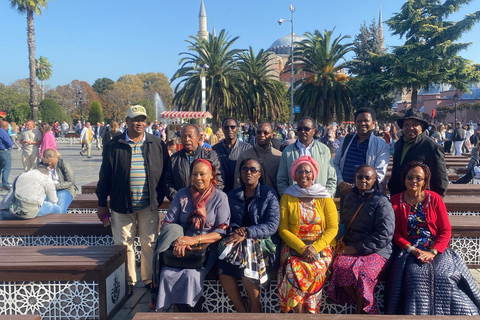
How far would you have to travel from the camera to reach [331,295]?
3510 mm

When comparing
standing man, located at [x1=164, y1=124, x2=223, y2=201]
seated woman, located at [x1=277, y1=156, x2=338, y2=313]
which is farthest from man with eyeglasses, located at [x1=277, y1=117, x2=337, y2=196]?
standing man, located at [x1=164, y1=124, x2=223, y2=201]

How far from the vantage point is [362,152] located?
444 cm

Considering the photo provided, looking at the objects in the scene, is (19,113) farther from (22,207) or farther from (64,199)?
(22,207)

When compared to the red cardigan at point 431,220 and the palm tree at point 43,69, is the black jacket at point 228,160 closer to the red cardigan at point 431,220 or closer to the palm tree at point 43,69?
the red cardigan at point 431,220

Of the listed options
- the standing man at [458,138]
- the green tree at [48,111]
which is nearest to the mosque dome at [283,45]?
the green tree at [48,111]

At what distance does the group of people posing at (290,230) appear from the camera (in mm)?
3379

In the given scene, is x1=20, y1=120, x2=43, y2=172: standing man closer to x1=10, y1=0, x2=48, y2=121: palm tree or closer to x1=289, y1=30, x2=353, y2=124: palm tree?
x1=10, y1=0, x2=48, y2=121: palm tree

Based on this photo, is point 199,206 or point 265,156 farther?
point 265,156

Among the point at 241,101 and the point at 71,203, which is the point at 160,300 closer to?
the point at 71,203

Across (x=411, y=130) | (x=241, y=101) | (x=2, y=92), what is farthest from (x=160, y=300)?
(x=2, y=92)

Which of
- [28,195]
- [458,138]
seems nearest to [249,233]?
[28,195]

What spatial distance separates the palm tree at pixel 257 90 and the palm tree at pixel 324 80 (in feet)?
8.00

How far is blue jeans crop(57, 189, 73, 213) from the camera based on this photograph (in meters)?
6.18

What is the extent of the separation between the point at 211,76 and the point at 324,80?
9296mm
